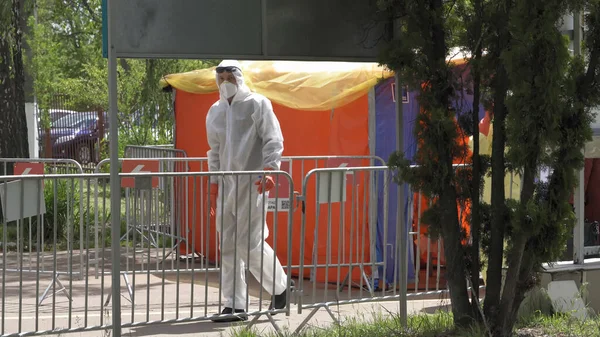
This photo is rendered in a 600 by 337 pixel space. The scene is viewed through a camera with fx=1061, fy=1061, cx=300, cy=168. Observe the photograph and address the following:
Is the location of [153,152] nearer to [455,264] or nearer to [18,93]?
[18,93]

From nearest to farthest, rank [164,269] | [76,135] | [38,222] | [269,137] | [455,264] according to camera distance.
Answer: [455,264]
[38,222]
[164,269]
[269,137]
[76,135]

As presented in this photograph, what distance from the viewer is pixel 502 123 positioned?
6055 mm

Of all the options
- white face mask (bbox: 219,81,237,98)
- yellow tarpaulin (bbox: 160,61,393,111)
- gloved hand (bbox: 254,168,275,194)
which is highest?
yellow tarpaulin (bbox: 160,61,393,111)

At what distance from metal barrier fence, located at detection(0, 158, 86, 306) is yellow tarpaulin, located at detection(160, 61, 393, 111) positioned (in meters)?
2.04

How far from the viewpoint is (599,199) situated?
8719mm

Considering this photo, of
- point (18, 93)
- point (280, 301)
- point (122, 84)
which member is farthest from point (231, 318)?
point (122, 84)

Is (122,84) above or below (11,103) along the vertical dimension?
above

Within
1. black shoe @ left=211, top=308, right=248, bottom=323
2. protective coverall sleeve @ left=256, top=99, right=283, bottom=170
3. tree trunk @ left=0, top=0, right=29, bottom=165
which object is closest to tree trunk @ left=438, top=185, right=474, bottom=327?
black shoe @ left=211, top=308, right=248, bottom=323

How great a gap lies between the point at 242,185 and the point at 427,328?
214cm

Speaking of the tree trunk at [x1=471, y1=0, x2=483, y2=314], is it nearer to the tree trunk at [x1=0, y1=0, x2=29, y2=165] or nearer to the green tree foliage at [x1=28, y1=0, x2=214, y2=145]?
the tree trunk at [x1=0, y1=0, x2=29, y2=165]

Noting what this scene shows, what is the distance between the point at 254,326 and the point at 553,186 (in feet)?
8.95

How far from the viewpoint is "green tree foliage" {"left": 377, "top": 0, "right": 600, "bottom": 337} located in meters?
5.54

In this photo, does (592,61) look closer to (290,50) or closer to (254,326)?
(290,50)

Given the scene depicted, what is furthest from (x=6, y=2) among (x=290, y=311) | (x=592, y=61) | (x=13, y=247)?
(x=592, y=61)
